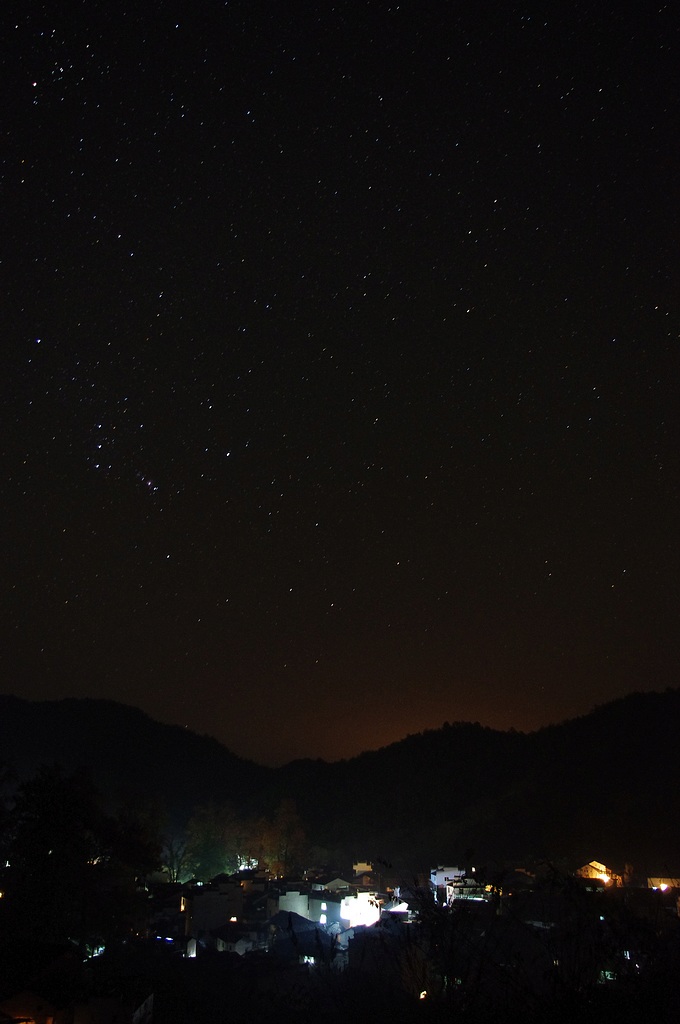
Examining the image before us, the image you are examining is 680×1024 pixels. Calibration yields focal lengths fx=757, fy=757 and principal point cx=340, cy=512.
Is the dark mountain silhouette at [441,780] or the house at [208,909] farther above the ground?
the dark mountain silhouette at [441,780]

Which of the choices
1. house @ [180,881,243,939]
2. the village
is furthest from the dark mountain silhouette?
house @ [180,881,243,939]

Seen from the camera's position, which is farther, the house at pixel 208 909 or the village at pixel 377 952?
the house at pixel 208 909

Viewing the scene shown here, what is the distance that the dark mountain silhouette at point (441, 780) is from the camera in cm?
4422

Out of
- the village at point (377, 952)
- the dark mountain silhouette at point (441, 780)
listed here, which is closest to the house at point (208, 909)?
the village at point (377, 952)

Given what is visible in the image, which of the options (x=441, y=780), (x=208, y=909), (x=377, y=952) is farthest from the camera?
(x=441, y=780)

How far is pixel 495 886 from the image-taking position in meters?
4.11

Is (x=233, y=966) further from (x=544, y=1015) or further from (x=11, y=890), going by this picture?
(x=544, y=1015)

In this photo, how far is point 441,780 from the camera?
2820 inches

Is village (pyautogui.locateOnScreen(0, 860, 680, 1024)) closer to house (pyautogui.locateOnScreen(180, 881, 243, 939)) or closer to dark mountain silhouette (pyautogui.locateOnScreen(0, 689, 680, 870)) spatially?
house (pyautogui.locateOnScreen(180, 881, 243, 939))

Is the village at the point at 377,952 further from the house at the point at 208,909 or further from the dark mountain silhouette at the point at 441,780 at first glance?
the dark mountain silhouette at the point at 441,780

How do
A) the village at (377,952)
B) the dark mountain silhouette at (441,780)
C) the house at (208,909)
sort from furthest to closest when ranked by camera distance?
the dark mountain silhouette at (441,780) < the house at (208,909) < the village at (377,952)

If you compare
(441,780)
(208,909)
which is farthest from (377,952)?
(441,780)

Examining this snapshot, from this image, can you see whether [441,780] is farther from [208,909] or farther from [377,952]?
[377,952]

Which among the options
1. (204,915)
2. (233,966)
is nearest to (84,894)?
(233,966)
